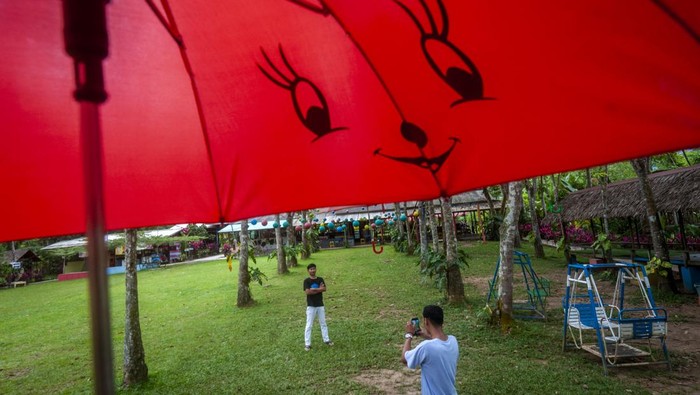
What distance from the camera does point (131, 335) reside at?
279 inches

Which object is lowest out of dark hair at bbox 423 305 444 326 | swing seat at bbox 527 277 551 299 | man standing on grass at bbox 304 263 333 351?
swing seat at bbox 527 277 551 299

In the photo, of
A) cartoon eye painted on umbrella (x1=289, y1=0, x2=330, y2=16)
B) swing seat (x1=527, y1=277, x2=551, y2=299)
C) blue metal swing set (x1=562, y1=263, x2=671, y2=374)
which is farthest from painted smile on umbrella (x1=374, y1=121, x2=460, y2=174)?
swing seat (x1=527, y1=277, x2=551, y2=299)

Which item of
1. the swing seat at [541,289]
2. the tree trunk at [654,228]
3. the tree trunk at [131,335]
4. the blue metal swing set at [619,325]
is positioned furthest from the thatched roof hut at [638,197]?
the tree trunk at [131,335]

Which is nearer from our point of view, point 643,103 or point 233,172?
point 643,103

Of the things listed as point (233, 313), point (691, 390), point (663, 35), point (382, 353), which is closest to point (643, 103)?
point (663, 35)

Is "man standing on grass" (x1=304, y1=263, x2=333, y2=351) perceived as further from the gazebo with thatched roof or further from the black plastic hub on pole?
the gazebo with thatched roof

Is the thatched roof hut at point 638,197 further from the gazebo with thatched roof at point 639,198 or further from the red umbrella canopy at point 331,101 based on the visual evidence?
the red umbrella canopy at point 331,101

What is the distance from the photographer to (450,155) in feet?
5.97

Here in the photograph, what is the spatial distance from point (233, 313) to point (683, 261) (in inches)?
563

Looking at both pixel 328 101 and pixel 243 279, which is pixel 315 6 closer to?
pixel 328 101

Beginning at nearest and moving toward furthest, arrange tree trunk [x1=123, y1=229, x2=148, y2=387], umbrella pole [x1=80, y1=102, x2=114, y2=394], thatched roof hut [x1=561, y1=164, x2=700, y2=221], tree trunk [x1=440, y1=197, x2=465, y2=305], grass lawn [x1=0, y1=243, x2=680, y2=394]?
umbrella pole [x1=80, y1=102, x2=114, y2=394], grass lawn [x1=0, y1=243, x2=680, y2=394], tree trunk [x1=123, y1=229, x2=148, y2=387], tree trunk [x1=440, y1=197, x2=465, y2=305], thatched roof hut [x1=561, y1=164, x2=700, y2=221]

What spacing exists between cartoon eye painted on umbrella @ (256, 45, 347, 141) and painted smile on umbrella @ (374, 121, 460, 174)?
309 millimetres

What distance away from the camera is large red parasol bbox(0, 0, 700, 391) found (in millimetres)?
1251

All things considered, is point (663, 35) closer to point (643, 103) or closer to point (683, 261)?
point (643, 103)
